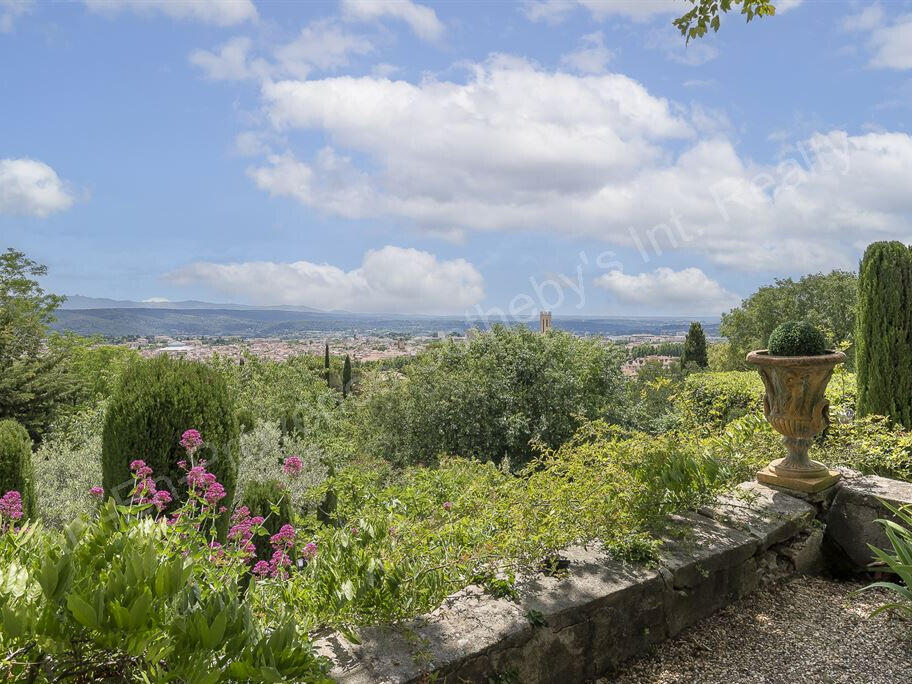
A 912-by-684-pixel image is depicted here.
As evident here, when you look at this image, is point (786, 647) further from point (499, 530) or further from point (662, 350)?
point (662, 350)

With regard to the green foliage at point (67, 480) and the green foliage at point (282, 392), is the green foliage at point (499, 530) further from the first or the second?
the green foliage at point (282, 392)

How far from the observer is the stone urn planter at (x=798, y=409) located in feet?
11.3

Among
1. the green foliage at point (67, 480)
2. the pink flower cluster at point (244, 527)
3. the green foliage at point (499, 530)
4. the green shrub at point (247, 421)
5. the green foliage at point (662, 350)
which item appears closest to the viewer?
the green foliage at point (499, 530)

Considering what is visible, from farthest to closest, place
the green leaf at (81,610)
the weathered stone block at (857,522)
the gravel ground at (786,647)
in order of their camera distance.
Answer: the weathered stone block at (857,522), the gravel ground at (786,647), the green leaf at (81,610)

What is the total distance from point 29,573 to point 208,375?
12.5ft

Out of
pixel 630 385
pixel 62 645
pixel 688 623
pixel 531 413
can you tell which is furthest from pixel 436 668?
pixel 630 385

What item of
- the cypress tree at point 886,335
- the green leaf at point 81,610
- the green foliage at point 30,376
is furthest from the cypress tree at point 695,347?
the green leaf at point 81,610

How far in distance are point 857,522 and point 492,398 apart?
778 cm

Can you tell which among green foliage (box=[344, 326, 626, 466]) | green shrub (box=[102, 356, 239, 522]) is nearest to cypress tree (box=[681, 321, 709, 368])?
green foliage (box=[344, 326, 626, 466])

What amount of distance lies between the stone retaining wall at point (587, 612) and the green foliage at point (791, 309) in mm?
20497

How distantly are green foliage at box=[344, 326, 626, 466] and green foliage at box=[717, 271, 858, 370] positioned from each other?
12.4 meters

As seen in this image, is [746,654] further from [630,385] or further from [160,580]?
[630,385]

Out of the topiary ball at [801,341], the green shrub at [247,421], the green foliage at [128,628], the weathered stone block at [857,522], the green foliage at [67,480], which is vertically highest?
the topiary ball at [801,341]

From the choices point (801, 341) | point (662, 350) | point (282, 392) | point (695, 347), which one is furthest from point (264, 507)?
point (662, 350)
